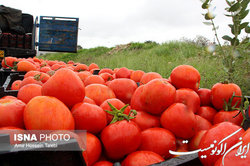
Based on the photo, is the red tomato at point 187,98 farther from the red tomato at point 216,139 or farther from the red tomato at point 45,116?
the red tomato at point 45,116

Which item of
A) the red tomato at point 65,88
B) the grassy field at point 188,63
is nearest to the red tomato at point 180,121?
the red tomato at point 65,88

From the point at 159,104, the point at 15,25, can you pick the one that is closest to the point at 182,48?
the point at 15,25

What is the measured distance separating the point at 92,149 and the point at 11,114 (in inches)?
16.5

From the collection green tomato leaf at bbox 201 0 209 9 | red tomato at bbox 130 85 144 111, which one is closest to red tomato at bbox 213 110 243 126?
red tomato at bbox 130 85 144 111

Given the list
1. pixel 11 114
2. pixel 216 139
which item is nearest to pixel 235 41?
pixel 216 139

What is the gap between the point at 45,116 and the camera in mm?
1003

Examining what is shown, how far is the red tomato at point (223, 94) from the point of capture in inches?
61.6

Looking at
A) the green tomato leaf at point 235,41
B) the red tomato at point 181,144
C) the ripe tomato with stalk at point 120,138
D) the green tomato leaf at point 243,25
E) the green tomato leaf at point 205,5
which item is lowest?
the red tomato at point 181,144

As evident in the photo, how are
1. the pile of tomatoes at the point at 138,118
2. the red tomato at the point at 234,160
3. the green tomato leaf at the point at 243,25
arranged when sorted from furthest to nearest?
1. the green tomato leaf at the point at 243,25
2. the pile of tomatoes at the point at 138,118
3. the red tomato at the point at 234,160

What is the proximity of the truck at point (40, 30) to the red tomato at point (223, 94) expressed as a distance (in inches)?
333

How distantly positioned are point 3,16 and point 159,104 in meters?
9.43

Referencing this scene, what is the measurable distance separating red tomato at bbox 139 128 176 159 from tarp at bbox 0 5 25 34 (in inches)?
366

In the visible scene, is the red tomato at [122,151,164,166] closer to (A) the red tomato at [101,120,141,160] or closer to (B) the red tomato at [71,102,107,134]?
(A) the red tomato at [101,120,141,160]

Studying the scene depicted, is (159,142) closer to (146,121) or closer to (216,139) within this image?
(146,121)
